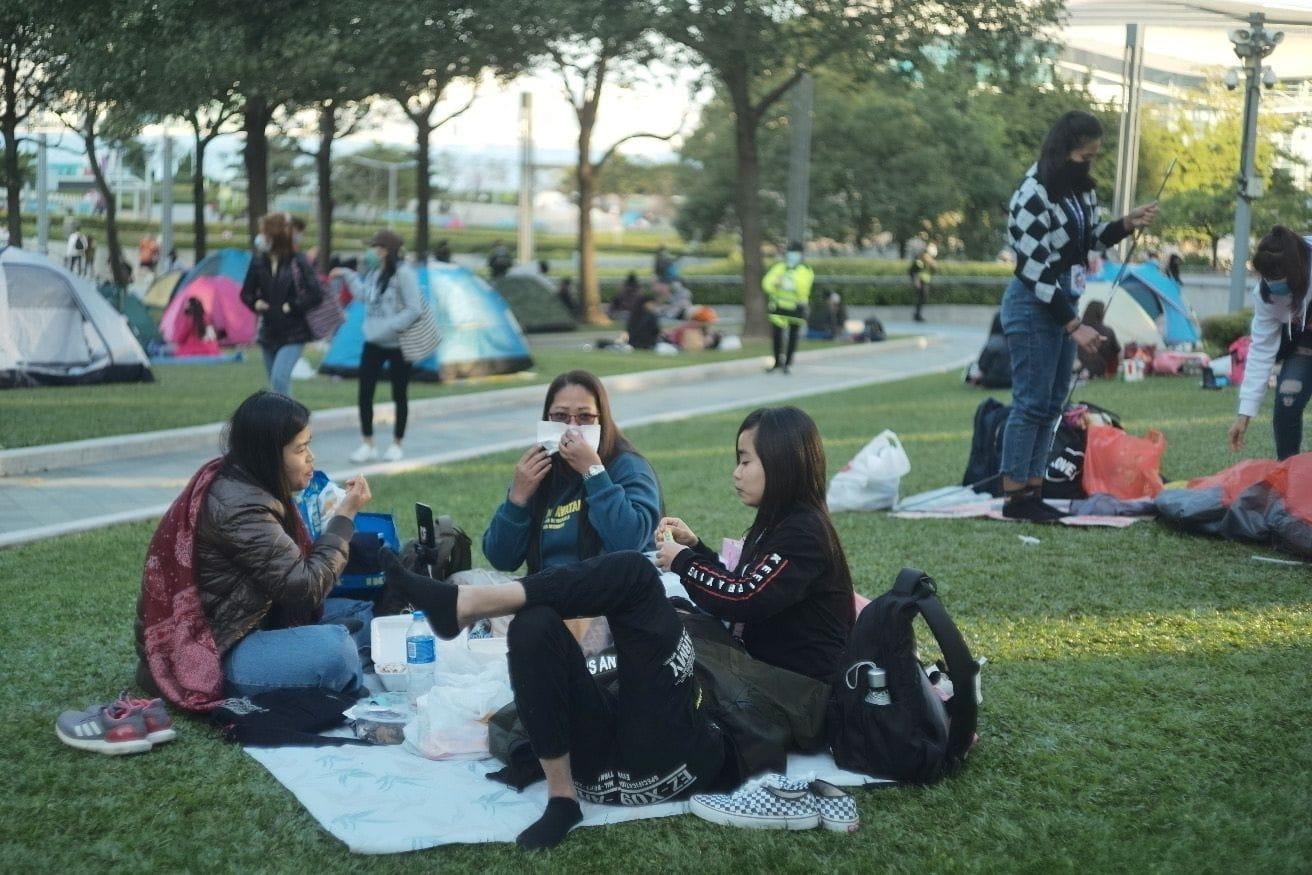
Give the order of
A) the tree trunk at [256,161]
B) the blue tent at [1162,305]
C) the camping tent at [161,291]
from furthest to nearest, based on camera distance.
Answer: the camping tent at [161,291] → the tree trunk at [256,161] → the blue tent at [1162,305]

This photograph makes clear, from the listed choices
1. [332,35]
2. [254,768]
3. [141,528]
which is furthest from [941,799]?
[332,35]

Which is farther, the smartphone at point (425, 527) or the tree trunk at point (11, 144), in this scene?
the tree trunk at point (11, 144)

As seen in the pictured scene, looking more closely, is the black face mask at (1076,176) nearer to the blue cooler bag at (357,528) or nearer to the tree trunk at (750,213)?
the blue cooler bag at (357,528)

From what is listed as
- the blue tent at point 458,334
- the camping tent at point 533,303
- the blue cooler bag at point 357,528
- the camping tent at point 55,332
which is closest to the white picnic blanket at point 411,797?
the blue cooler bag at point 357,528

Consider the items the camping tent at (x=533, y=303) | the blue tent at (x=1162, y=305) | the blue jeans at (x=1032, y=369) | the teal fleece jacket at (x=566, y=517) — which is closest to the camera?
the teal fleece jacket at (x=566, y=517)

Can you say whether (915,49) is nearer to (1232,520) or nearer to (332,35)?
(332,35)

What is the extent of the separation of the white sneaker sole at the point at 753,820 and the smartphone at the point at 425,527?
179cm

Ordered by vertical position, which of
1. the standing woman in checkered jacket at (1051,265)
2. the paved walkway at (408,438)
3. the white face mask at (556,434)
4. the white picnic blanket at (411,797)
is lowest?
the paved walkway at (408,438)

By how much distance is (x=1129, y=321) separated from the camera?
18219 millimetres

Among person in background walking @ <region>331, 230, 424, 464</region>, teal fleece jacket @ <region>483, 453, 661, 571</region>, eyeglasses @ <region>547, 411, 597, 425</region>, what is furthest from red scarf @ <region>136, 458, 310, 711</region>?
person in background walking @ <region>331, 230, 424, 464</region>

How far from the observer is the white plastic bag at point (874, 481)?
8.38 m

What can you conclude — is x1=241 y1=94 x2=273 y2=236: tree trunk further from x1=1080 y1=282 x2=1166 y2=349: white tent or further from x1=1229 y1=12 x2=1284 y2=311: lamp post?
x1=1229 y1=12 x2=1284 y2=311: lamp post

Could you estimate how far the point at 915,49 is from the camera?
23312 mm

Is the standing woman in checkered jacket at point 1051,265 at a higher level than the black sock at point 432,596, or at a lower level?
higher
